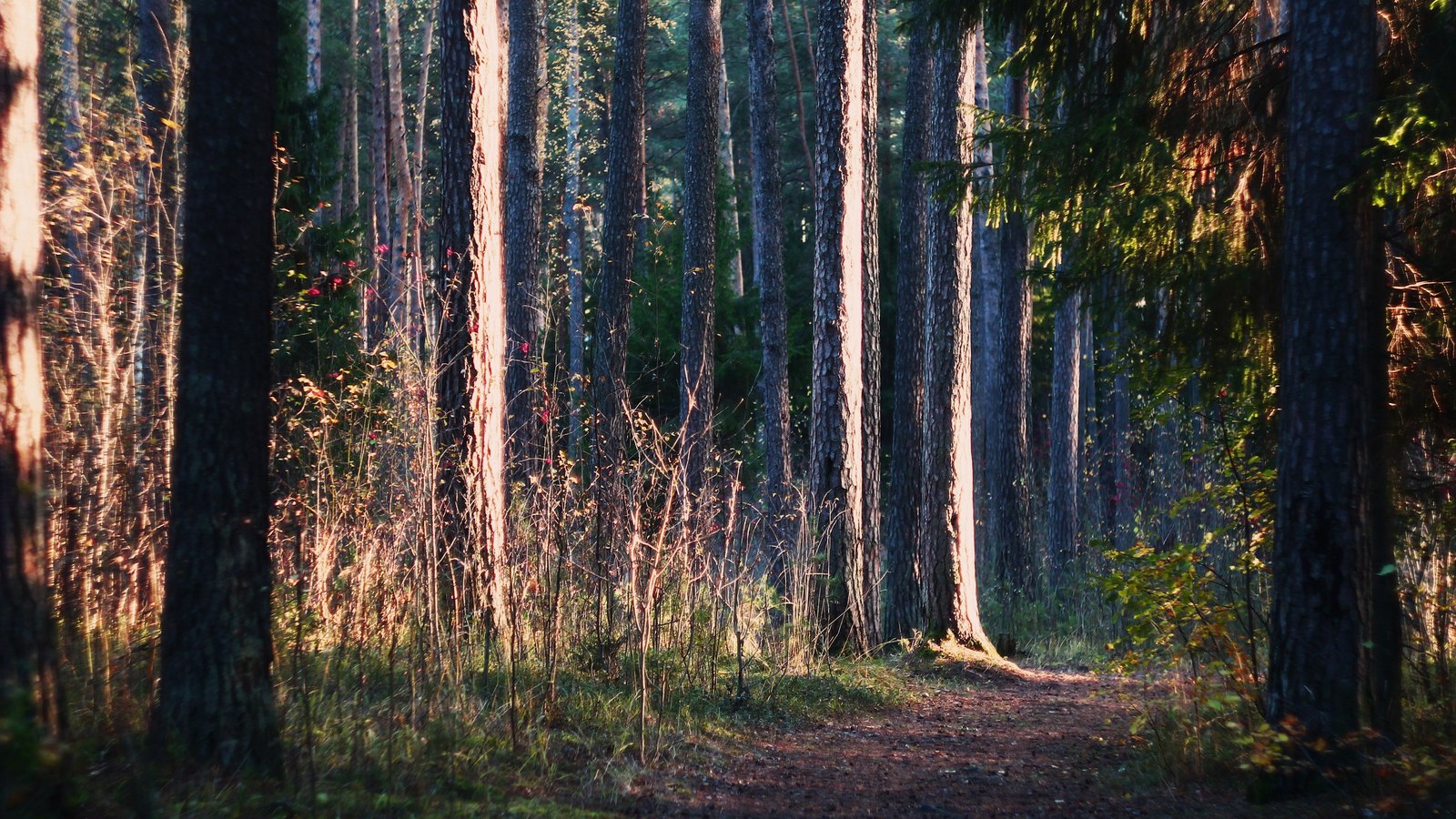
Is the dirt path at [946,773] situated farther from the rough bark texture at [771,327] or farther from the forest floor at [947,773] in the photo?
the rough bark texture at [771,327]

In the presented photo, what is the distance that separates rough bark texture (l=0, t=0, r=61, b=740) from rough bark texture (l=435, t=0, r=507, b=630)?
3982 mm

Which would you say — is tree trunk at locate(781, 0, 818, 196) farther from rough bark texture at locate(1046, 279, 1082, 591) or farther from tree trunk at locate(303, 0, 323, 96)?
tree trunk at locate(303, 0, 323, 96)

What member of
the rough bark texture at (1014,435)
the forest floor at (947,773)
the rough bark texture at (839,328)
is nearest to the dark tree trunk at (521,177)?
the rough bark texture at (839,328)

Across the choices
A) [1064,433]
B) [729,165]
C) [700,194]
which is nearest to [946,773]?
[700,194]

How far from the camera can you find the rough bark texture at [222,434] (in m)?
4.55

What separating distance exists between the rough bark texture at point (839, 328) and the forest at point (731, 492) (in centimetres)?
5

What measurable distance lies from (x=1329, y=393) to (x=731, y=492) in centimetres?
421

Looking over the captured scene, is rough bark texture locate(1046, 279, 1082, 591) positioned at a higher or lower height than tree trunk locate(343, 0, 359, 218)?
lower

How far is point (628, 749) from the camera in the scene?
6.52 meters

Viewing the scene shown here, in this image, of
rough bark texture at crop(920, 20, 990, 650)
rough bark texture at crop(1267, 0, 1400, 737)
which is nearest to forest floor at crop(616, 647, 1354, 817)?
rough bark texture at crop(1267, 0, 1400, 737)

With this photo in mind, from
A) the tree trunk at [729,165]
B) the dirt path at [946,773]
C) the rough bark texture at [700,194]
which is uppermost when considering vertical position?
the tree trunk at [729,165]

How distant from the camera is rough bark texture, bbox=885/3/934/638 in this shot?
11820 millimetres

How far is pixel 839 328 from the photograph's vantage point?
416 inches

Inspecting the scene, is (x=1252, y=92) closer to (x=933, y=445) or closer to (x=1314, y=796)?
(x=1314, y=796)
